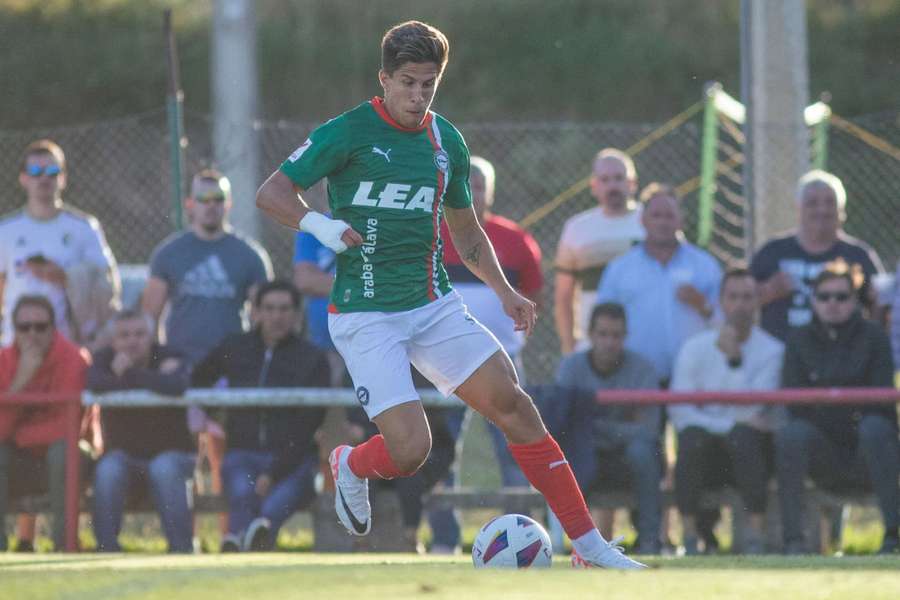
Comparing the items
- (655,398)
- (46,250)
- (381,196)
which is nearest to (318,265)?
(46,250)

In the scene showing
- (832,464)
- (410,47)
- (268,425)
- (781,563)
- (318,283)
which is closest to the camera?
(410,47)

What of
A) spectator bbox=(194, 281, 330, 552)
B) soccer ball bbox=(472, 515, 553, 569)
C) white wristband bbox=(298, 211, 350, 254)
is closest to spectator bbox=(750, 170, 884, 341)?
spectator bbox=(194, 281, 330, 552)

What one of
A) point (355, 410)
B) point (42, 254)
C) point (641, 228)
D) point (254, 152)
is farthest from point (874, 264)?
point (42, 254)

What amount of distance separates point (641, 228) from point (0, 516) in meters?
→ 3.94

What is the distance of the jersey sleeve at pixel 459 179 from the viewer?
6.75 meters

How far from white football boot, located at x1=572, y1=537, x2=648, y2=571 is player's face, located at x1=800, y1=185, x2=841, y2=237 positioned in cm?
374

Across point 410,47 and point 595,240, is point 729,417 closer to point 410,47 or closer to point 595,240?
point 595,240

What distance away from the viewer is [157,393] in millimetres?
9688

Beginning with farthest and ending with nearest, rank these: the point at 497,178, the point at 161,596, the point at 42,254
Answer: the point at 497,178
the point at 42,254
the point at 161,596

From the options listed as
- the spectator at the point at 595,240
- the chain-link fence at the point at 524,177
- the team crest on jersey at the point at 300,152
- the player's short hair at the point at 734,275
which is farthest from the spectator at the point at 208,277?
the team crest on jersey at the point at 300,152

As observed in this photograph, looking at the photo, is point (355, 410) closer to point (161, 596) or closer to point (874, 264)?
point (874, 264)

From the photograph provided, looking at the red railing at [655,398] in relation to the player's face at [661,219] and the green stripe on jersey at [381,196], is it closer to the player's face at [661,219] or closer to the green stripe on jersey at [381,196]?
the player's face at [661,219]

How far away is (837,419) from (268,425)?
296 cm

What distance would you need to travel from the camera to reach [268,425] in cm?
973
